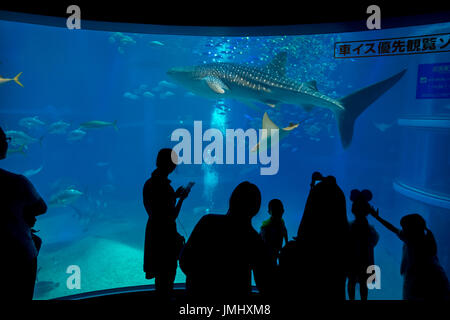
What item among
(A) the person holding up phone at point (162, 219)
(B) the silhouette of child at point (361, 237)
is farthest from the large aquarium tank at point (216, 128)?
(B) the silhouette of child at point (361, 237)

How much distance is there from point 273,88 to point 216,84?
0.92 m

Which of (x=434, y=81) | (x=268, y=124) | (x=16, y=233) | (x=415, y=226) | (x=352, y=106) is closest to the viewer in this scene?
(x=16, y=233)

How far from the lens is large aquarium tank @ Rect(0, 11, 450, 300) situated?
14.3 ft

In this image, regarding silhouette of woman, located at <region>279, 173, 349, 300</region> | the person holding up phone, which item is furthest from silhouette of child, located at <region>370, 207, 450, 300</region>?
the person holding up phone

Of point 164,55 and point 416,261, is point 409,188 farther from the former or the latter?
point 164,55

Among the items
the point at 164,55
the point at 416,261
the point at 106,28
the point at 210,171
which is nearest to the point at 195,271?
the point at 416,261

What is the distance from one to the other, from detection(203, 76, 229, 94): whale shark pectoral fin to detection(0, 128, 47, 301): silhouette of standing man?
303 centimetres

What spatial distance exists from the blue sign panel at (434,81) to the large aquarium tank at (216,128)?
14 mm

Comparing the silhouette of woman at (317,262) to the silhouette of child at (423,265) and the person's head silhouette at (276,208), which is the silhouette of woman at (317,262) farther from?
the silhouette of child at (423,265)

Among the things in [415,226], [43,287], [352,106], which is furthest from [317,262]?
[43,287]

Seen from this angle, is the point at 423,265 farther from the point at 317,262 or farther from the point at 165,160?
the point at 165,160

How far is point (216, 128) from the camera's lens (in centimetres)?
2534

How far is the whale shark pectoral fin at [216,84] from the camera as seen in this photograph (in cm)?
426

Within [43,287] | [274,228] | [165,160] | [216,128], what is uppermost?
[216,128]
